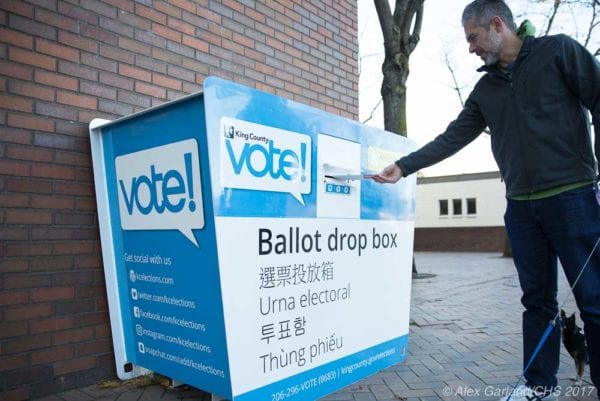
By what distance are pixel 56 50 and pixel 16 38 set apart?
209 millimetres

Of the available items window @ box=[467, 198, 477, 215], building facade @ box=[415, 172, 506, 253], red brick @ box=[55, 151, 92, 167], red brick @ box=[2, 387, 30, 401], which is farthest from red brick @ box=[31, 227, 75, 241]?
window @ box=[467, 198, 477, 215]

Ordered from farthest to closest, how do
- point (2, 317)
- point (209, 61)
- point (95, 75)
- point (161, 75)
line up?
point (209, 61) → point (161, 75) → point (95, 75) → point (2, 317)

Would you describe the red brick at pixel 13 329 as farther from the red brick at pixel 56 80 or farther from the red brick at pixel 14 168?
the red brick at pixel 56 80

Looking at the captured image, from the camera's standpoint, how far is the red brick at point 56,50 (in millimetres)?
2670

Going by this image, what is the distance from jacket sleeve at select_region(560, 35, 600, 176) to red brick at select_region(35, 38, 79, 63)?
2.65 m

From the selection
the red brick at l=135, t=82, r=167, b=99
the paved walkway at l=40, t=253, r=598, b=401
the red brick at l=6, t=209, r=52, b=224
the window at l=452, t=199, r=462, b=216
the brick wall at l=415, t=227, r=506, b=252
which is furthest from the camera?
the window at l=452, t=199, r=462, b=216

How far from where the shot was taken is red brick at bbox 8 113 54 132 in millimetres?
2555

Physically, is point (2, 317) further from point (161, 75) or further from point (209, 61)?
point (209, 61)

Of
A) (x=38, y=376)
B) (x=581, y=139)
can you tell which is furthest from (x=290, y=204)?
(x=38, y=376)

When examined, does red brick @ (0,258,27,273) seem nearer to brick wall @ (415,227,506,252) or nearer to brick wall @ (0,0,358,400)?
brick wall @ (0,0,358,400)

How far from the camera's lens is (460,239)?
29562 mm

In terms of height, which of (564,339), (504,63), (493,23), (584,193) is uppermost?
(493,23)

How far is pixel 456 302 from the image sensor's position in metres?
6.37

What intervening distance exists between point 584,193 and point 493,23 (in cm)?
96
